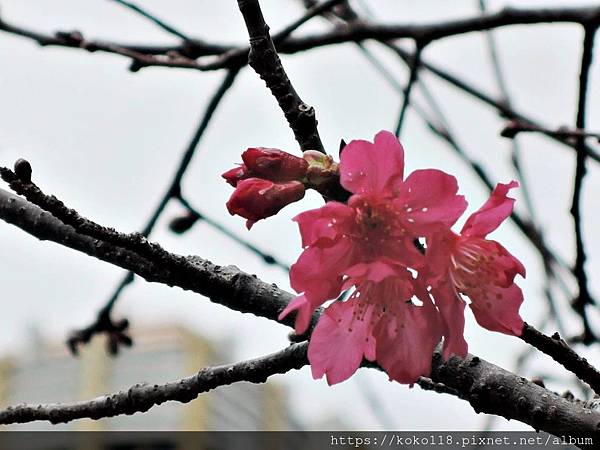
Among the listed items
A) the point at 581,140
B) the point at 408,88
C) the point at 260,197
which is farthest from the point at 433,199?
the point at 408,88

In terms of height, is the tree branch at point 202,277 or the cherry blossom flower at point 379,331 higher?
the tree branch at point 202,277

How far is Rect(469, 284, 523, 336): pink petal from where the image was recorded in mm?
685

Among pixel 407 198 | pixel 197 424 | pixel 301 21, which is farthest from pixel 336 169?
pixel 197 424

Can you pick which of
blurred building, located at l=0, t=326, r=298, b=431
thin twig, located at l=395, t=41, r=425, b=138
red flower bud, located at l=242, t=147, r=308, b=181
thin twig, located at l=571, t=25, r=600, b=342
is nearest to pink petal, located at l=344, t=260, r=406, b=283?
red flower bud, located at l=242, t=147, r=308, b=181

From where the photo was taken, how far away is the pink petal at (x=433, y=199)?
0.65 m

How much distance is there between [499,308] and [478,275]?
0.12 ft

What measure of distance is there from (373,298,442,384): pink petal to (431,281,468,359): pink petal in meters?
0.01

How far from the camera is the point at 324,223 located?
2.14ft

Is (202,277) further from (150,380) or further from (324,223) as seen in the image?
(150,380)

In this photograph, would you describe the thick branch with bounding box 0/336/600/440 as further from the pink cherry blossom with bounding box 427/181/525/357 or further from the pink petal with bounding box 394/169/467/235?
the pink petal with bounding box 394/169/467/235

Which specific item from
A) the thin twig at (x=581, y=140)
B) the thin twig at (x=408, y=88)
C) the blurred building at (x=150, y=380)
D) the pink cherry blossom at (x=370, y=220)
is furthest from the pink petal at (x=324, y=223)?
the blurred building at (x=150, y=380)

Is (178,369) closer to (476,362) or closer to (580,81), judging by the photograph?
(580,81)

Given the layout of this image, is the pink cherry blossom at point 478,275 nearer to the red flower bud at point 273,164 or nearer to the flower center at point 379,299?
the flower center at point 379,299

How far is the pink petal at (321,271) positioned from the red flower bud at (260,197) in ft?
0.20
